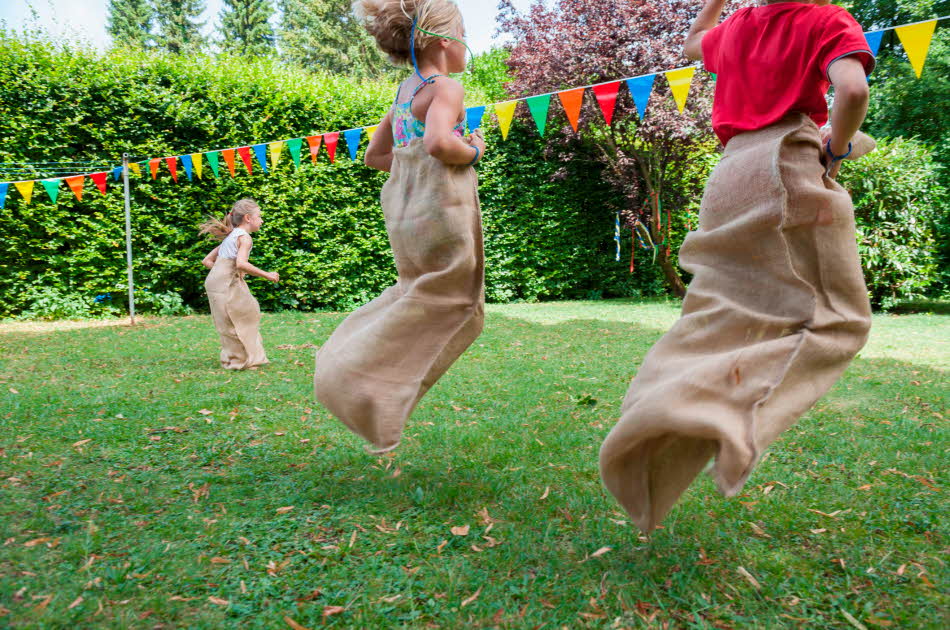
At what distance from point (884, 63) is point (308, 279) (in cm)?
1627

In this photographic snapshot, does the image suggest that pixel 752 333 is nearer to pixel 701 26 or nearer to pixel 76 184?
pixel 701 26

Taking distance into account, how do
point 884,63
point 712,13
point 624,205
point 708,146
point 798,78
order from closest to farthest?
point 798,78
point 712,13
point 708,146
point 624,205
point 884,63

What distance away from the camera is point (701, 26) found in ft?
8.81

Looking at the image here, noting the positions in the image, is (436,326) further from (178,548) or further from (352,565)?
(178,548)

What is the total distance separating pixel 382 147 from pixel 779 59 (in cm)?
193

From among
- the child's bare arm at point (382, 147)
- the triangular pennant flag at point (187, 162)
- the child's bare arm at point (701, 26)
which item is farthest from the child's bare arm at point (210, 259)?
the child's bare arm at point (701, 26)

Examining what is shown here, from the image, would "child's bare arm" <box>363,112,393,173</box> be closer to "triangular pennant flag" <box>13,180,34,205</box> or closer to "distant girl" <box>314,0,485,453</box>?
"distant girl" <box>314,0,485,453</box>

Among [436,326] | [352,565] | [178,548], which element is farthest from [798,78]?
[178,548]

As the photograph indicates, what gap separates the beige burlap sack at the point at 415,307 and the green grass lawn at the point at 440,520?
595 millimetres

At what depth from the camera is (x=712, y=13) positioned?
264 centimetres

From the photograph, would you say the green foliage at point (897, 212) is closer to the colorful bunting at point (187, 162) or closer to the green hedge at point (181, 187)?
the green hedge at point (181, 187)

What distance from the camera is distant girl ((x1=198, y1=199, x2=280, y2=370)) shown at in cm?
644

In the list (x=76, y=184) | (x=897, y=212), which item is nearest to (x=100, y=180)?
(x=76, y=184)

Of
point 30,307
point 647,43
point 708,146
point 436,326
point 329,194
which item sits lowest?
point 30,307
